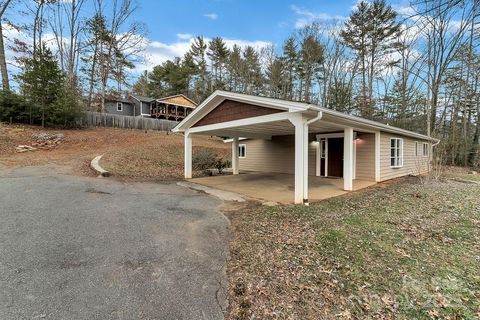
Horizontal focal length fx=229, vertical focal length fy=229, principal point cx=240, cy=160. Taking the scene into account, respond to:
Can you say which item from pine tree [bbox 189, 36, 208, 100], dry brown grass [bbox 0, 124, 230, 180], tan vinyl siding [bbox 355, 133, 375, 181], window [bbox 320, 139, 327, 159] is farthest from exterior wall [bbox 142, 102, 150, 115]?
tan vinyl siding [bbox 355, 133, 375, 181]

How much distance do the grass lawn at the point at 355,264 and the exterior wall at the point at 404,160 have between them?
4908 mm

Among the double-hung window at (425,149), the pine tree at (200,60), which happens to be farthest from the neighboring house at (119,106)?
the double-hung window at (425,149)

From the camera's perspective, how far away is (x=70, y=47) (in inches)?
817

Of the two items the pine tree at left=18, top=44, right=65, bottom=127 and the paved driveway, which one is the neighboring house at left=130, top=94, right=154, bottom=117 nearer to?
the pine tree at left=18, top=44, right=65, bottom=127

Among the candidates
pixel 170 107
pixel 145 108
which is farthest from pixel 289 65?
pixel 145 108

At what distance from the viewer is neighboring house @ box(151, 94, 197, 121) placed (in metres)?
28.1

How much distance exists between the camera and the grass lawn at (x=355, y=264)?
213cm

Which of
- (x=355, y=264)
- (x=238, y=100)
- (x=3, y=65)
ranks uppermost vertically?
(x=3, y=65)

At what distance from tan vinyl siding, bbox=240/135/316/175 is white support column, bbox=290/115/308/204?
6.20 meters

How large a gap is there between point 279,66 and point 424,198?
19.3 m

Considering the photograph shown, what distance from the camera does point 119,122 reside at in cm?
2041

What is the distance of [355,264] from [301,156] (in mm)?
3156

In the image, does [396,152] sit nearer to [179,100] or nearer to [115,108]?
[179,100]

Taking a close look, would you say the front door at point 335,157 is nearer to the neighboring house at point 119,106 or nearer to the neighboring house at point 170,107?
the neighboring house at point 170,107
